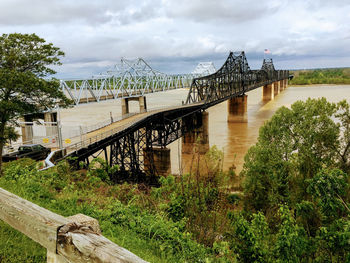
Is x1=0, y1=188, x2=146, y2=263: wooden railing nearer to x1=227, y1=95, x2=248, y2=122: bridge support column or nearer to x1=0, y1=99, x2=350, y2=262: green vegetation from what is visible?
x1=0, y1=99, x2=350, y2=262: green vegetation

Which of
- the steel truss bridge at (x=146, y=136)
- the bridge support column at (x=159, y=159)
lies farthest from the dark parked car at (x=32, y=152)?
the bridge support column at (x=159, y=159)

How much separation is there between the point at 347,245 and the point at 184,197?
4.83 meters

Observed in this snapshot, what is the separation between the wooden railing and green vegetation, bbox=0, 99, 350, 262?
3.80 feet

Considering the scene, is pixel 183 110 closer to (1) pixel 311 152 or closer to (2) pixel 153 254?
(1) pixel 311 152

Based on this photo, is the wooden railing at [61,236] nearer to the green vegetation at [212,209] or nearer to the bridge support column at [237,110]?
the green vegetation at [212,209]

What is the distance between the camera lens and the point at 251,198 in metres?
16.0

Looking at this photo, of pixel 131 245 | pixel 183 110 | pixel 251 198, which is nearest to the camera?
pixel 131 245

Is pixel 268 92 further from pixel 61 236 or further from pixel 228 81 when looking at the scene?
pixel 61 236

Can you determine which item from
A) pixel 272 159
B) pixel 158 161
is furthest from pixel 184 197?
pixel 158 161

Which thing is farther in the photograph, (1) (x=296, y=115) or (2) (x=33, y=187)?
Result: (1) (x=296, y=115)

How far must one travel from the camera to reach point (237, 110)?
5809cm

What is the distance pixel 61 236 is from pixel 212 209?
8113mm

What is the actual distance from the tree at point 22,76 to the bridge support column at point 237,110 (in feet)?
146

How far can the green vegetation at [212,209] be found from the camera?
199 inches
